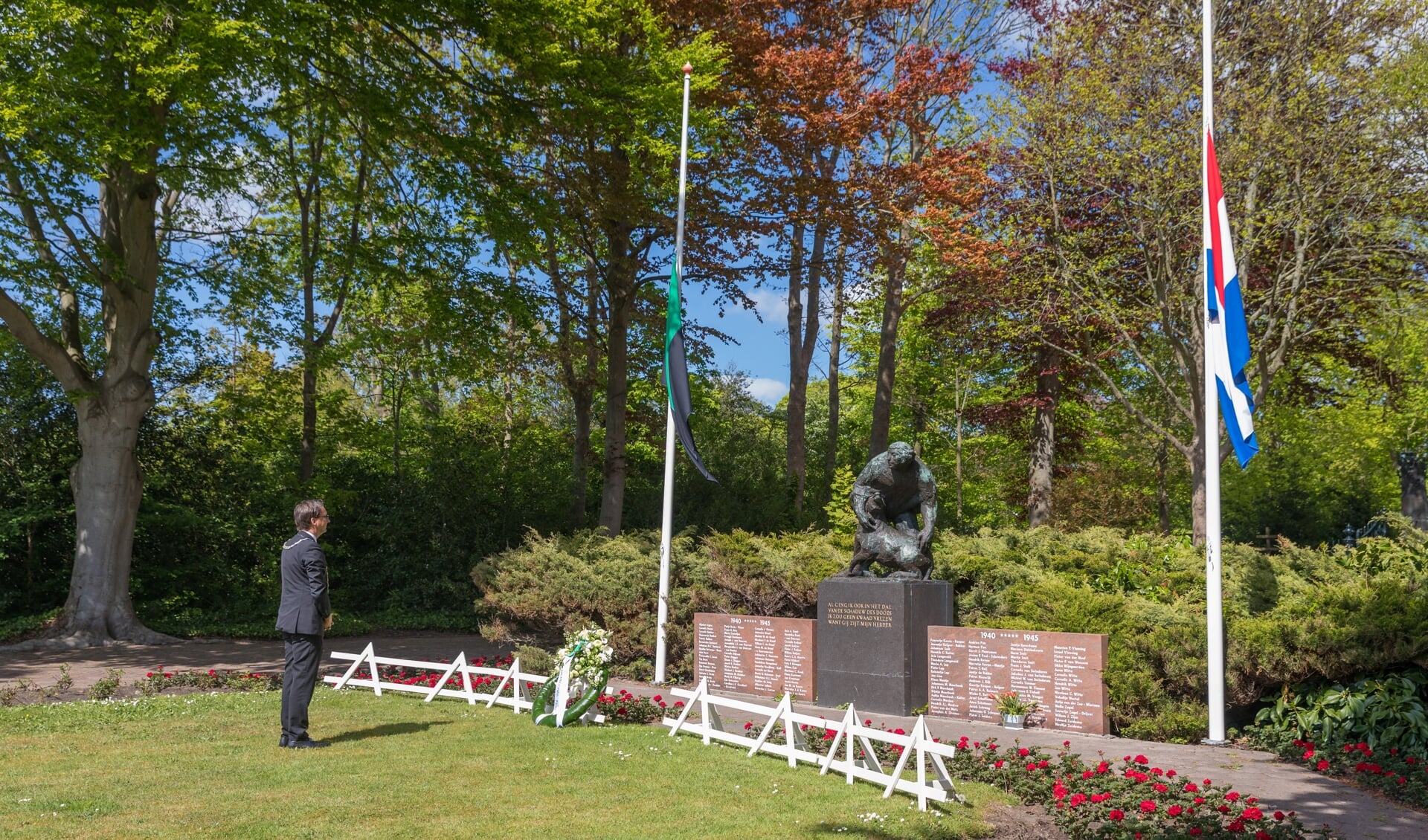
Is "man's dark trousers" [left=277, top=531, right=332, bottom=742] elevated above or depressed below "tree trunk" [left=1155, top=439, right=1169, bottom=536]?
below

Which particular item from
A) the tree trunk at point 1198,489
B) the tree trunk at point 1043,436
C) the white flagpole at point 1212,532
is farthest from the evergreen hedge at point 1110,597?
the tree trunk at point 1043,436

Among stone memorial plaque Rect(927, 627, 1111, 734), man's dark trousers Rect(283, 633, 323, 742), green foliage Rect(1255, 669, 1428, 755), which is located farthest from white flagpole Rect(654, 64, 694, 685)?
Answer: green foliage Rect(1255, 669, 1428, 755)

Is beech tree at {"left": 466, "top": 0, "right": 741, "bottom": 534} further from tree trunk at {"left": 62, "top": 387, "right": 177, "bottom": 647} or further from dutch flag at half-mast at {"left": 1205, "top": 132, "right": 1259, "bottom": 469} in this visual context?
dutch flag at half-mast at {"left": 1205, "top": 132, "right": 1259, "bottom": 469}

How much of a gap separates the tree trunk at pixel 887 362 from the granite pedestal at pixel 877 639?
423 inches

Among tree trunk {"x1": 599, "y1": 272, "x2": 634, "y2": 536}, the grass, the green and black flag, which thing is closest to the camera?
the grass

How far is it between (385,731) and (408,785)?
7.70ft

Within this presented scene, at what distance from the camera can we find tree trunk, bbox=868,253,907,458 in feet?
73.7

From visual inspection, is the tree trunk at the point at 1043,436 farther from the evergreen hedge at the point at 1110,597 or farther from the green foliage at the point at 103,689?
the green foliage at the point at 103,689

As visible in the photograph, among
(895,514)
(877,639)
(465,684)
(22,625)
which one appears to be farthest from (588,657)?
(22,625)

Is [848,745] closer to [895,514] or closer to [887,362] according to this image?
[895,514]

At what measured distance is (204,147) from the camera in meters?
15.6

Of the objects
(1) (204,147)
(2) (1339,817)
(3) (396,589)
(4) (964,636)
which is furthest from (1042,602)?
(3) (396,589)

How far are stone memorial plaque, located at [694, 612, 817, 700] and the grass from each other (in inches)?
113

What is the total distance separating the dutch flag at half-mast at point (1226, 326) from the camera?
30.6 ft
